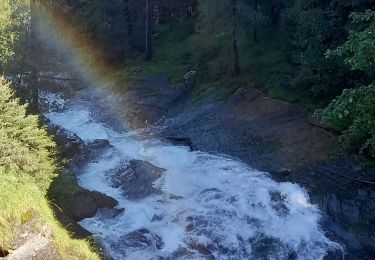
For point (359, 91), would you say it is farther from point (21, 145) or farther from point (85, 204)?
point (85, 204)

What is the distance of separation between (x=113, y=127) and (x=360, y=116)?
1616cm

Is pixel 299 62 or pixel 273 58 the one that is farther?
pixel 273 58

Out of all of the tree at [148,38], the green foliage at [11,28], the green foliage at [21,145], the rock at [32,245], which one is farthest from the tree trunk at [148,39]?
the rock at [32,245]

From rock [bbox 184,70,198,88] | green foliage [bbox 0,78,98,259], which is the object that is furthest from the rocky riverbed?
green foliage [bbox 0,78,98,259]

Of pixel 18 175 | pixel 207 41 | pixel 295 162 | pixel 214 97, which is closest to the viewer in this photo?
pixel 18 175

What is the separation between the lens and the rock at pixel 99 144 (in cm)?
2173

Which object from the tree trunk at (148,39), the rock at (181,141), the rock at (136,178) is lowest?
the rock at (136,178)

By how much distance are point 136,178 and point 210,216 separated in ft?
14.1

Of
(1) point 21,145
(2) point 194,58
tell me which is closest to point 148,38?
(2) point 194,58

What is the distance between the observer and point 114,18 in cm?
3362

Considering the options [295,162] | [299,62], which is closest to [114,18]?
[299,62]

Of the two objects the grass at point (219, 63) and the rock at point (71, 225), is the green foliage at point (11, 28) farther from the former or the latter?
the rock at point (71, 225)

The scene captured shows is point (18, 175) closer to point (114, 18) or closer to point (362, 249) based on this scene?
point (362, 249)

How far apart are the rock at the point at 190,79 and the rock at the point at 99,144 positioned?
7.00 metres
